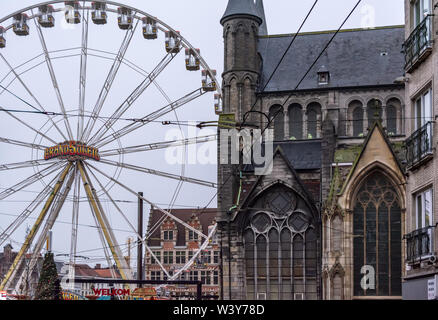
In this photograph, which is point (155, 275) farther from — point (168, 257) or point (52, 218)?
point (52, 218)

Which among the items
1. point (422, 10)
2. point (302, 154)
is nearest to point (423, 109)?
point (422, 10)

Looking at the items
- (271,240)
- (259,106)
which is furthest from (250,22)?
(271,240)

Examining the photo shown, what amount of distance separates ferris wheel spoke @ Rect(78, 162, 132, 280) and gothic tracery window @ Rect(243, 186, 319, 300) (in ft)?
23.5

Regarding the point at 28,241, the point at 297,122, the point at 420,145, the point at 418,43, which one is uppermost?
the point at 297,122

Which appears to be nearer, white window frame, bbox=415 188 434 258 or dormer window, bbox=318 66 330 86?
white window frame, bbox=415 188 434 258

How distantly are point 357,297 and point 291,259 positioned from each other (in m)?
5.32

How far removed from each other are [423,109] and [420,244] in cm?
314

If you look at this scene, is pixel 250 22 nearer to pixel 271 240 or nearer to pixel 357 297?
pixel 271 240

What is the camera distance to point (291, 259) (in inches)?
1635

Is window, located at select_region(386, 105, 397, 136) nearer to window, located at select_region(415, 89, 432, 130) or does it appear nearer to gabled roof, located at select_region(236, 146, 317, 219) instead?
gabled roof, located at select_region(236, 146, 317, 219)

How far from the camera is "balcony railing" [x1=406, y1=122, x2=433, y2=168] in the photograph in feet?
62.6

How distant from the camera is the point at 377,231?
1476 inches

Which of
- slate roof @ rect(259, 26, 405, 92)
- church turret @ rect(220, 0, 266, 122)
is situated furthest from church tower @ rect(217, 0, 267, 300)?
slate roof @ rect(259, 26, 405, 92)
